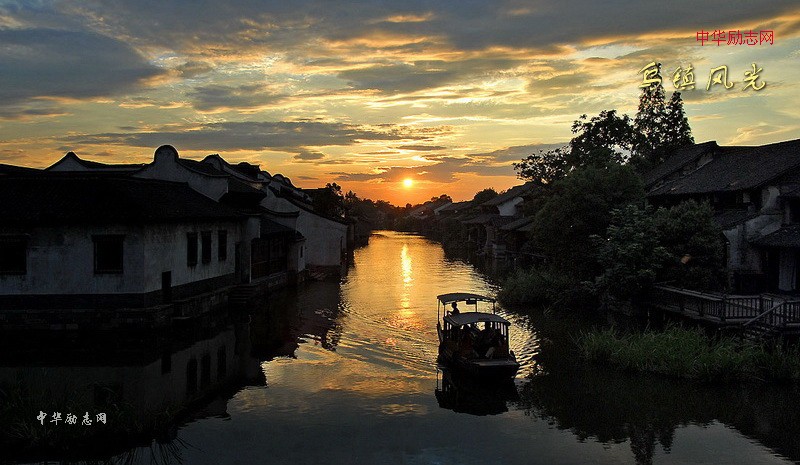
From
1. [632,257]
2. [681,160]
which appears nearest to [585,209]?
[632,257]

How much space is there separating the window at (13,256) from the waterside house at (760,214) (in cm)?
3423

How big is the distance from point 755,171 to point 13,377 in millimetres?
38417

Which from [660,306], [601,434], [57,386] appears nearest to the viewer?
[601,434]

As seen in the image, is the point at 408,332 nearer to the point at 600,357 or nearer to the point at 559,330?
the point at 559,330

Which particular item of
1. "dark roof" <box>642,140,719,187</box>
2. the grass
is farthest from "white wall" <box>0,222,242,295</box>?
"dark roof" <box>642,140,719,187</box>

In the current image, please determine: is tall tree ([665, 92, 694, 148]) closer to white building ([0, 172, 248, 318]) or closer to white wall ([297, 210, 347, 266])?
white wall ([297, 210, 347, 266])

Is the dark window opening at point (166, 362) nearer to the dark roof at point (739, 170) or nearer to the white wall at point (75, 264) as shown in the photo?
the white wall at point (75, 264)

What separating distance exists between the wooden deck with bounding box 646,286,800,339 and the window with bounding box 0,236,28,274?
2850 centimetres

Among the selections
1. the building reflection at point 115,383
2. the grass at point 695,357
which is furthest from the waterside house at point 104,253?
the grass at point 695,357

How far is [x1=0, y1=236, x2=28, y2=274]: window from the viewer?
2758 cm

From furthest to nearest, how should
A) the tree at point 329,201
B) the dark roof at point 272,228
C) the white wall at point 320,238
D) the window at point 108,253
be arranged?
the tree at point 329,201 → the white wall at point 320,238 → the dark roof at point 272,228 → the window at point 108,253

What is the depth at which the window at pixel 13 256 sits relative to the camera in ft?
90.5

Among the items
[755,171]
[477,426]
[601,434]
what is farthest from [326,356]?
[755,171]

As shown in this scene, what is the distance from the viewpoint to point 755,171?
37.2m
